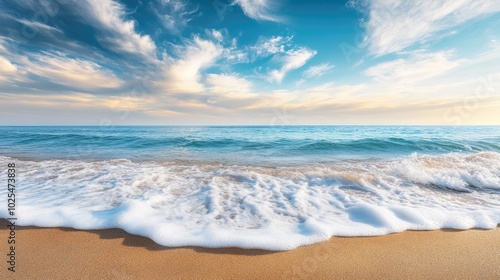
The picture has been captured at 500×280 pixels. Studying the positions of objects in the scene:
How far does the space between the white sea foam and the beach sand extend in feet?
0.54

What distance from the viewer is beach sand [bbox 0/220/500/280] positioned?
2092mm

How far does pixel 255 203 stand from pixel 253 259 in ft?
4.94

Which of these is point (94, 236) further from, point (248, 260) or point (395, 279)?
point (395, 279)

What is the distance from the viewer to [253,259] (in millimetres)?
2273

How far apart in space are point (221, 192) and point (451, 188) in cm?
555

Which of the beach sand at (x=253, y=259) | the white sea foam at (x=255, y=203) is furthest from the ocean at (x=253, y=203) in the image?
the beach sand at (x=253, y=259)

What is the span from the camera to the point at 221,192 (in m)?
4.35

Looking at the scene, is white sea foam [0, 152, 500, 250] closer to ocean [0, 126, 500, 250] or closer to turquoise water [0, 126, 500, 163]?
ocean [0, 126, 500, 250]

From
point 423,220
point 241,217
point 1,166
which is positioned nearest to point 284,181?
point 241,217

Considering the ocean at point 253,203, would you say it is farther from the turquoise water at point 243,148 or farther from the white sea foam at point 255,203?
the turquoise water at point 243,148

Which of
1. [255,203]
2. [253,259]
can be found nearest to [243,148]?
[255,203]

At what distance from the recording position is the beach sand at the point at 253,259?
2092mm

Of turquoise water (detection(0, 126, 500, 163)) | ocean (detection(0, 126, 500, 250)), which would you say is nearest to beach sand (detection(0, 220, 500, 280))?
ocean (detection(0, 126, 500, 250))

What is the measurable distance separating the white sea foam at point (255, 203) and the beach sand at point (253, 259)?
6.4 inches
